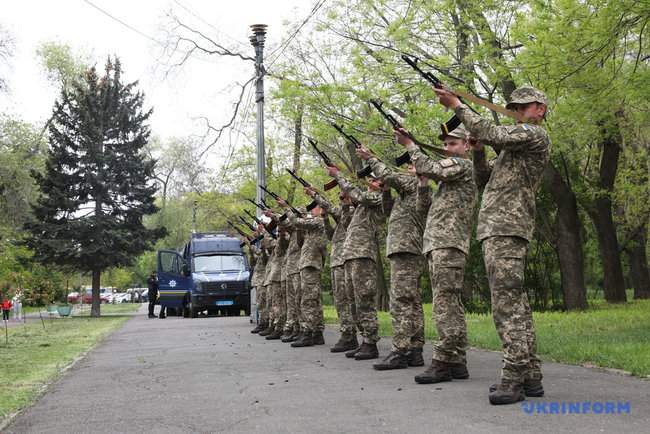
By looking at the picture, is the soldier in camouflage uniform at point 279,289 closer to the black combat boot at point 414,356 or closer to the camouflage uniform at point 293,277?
the camouflage uniform at point 293,277

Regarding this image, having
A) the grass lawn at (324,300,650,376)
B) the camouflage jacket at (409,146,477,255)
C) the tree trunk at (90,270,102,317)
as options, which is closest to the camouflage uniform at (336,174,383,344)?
the grass lawn at (324,300,650,376)

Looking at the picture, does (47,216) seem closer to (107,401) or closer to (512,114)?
(107,401)

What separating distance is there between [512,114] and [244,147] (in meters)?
26.4

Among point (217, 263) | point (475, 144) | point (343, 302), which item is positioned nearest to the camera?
point (475, 144)

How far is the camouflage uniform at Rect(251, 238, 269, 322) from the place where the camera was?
16.7 m

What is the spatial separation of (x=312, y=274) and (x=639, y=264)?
2114cm

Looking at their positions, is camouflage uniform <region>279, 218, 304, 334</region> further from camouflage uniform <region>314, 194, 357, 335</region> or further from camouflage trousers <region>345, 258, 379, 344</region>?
camouflage trousers <region>345, 258, 379, 344</region>

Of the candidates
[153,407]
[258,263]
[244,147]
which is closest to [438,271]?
[153,407]

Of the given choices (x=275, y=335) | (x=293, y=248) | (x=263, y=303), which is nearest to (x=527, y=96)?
(x=293, y=248)

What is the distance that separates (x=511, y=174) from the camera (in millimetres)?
6387

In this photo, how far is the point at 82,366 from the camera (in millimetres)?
10414

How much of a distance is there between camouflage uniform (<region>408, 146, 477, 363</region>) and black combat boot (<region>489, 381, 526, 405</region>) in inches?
50.1

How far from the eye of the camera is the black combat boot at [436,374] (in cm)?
708

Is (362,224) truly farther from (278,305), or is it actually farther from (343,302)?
(278,305)
